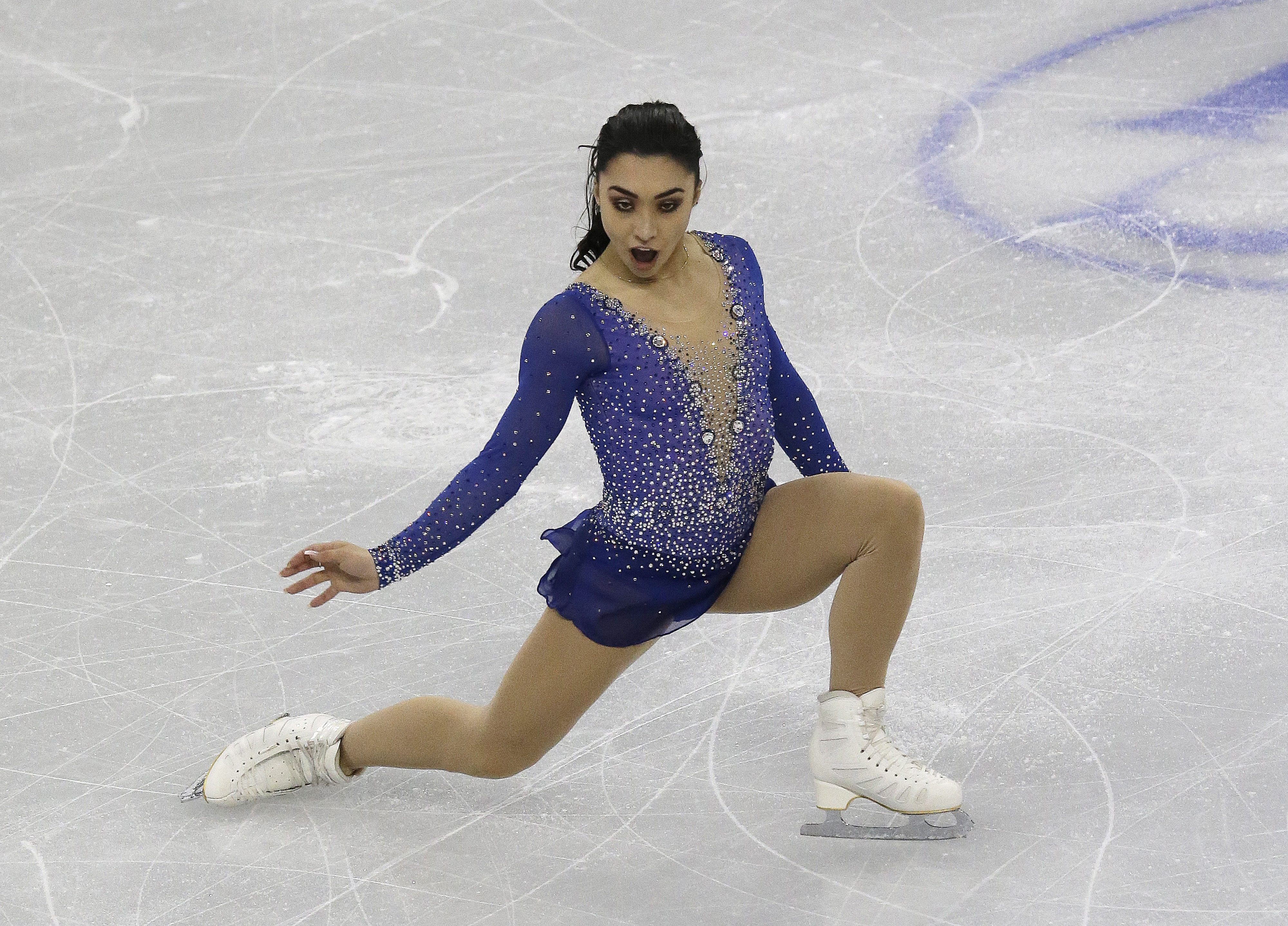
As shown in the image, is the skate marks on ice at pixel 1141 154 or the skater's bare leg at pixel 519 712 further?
the skate marks on ice at pixel 1141 154

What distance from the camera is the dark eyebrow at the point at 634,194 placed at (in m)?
2.58

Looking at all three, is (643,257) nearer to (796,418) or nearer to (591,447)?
(796,418)

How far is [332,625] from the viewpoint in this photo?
353cm

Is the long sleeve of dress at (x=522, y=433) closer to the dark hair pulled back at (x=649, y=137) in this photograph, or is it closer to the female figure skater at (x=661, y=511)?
the female figure skater at (x=661, y=511)

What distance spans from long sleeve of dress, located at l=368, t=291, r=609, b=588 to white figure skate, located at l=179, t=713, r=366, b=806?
474 mm

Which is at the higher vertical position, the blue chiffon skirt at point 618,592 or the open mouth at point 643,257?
the open mouth at point 643,257

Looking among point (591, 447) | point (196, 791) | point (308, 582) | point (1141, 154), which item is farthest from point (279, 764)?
point (1141, 154)

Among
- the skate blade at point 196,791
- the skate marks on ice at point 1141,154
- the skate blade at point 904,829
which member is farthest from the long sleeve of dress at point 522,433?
the skate marks on ice at point 1141,154

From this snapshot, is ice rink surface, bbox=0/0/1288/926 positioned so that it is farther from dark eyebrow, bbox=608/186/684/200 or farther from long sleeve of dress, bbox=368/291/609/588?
dark eyebrow, bbox=608/186/684/200

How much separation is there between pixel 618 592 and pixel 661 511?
15cm

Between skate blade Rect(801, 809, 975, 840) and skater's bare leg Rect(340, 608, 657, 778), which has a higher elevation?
skater's bare leg Rect(340, 608, 657, 778)

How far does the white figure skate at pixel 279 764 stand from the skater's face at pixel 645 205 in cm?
100

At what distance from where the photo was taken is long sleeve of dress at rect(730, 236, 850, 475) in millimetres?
2830

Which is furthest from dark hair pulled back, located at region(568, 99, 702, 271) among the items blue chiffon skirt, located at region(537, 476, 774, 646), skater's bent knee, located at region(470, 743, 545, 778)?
skater's bent knee, located at region(470, 743, 545, 778)
